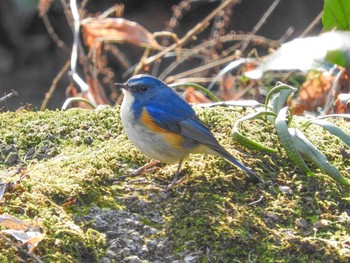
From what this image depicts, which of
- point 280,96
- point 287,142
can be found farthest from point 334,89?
point 287,142

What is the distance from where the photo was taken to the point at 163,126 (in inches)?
183

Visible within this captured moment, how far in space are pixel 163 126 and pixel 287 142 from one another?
70cm

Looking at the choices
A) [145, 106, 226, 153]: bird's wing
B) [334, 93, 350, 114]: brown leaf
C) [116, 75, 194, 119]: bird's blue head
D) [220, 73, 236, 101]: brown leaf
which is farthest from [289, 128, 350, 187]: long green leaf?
[220, 73, 236, 101]: brown leaf

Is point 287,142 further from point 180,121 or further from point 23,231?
point 23,231

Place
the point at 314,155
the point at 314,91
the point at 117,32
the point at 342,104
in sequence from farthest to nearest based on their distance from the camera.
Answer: the point at 117,32, the point at 314,91, the point at 342,104, the point at 314,155

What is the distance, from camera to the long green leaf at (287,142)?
14.6 feet

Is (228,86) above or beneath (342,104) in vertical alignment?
above

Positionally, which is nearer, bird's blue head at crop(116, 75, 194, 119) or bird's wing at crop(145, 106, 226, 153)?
bird's wing at crop(145, 106, 226, 153)

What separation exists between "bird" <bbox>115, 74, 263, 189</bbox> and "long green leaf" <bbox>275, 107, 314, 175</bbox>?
0.81 ft

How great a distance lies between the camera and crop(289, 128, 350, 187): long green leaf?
14.3 feet

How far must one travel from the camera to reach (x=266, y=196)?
4238 mm

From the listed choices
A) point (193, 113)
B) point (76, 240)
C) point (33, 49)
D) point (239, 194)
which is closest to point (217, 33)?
A: point (33, 49)

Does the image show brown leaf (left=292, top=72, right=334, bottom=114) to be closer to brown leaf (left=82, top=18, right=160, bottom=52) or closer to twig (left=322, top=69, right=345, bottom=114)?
twig (left=322, top=69, right=345, bottom=114)

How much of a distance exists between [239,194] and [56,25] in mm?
6281
